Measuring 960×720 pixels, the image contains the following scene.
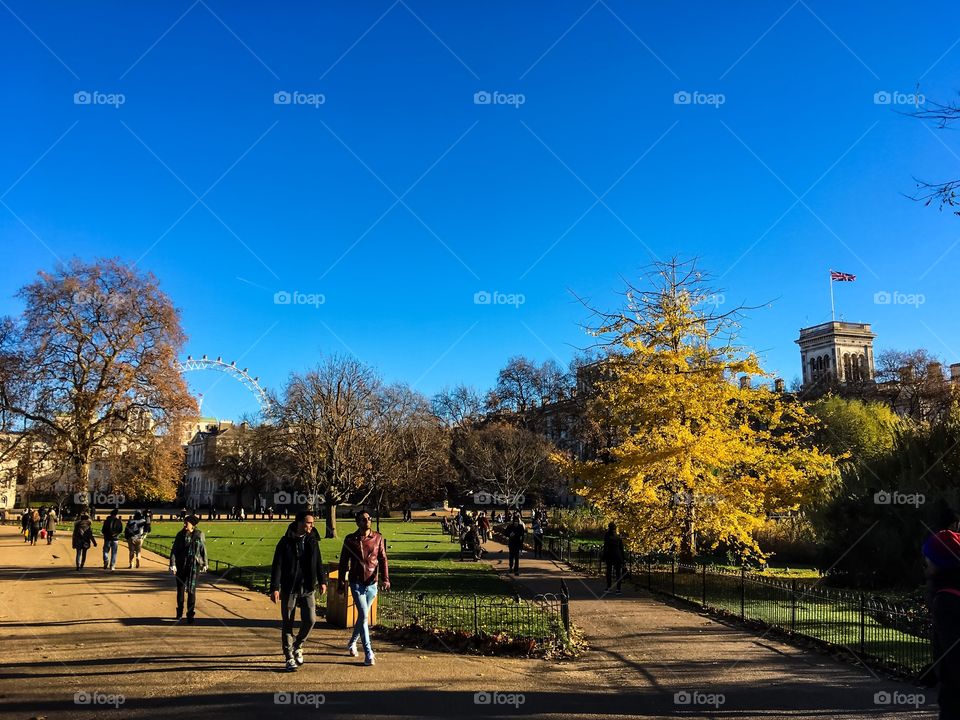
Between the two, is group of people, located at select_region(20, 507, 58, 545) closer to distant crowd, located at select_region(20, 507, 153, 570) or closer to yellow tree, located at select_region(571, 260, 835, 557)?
distant crowd, located at select_region(20, 507, 153, 570)

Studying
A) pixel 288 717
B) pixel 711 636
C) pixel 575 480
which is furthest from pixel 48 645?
pixel 575 480

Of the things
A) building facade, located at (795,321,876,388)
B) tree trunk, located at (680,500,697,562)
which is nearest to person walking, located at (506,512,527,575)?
tree trunk, located at (680,500,697,562)

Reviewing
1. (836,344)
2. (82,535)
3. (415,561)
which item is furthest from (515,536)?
(836,344)

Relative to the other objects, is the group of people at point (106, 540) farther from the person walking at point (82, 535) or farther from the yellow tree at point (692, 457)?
the yellow tree at point (692, 457)

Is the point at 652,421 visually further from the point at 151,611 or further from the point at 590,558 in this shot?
the point at 151,611

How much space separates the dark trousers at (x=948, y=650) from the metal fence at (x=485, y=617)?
19.3 feet

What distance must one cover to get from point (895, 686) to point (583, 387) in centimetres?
5424

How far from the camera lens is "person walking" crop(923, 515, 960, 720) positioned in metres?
5.07

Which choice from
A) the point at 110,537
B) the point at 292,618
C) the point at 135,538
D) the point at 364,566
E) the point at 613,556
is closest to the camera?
the point at 292,618

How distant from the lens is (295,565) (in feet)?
29.1

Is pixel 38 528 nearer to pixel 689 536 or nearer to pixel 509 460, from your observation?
pixel 689 536

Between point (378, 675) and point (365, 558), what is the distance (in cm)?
139

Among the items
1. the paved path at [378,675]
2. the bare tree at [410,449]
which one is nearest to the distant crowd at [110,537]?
the paved path at [378,675]

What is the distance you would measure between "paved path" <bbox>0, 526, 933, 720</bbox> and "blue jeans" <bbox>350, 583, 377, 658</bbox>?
0.30 meters
